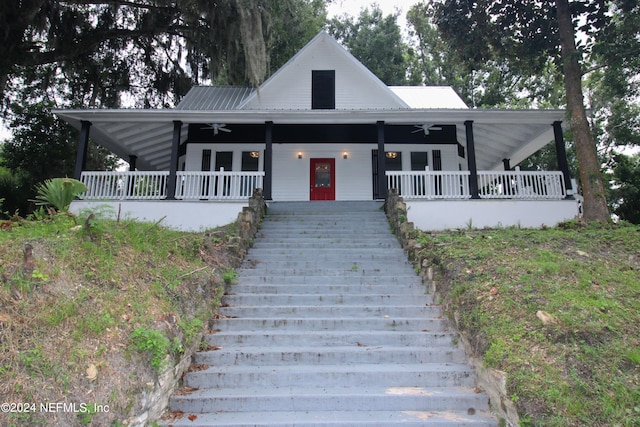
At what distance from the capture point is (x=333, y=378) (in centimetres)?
397

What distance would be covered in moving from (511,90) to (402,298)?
2424 centimetres

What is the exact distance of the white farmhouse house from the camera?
10.5m

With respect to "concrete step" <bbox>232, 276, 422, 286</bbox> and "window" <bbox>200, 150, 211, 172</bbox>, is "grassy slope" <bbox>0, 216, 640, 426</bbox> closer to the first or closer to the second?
"concrete step" <bbox>232, 276, 422, 286</bbox>

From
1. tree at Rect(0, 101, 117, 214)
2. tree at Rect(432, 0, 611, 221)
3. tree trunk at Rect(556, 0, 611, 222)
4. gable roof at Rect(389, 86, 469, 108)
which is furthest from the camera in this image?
gable roof at Rect(389, 86, 469, 108)

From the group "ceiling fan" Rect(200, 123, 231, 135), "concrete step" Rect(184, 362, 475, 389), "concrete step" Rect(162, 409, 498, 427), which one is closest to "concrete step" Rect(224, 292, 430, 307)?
"concrete step" Rect(184, 362, 475, 389)

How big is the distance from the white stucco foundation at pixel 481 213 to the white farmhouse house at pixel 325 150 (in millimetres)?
26

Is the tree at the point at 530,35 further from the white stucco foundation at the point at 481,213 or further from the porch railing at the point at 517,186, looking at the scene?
the porch railing at the point at 517,186

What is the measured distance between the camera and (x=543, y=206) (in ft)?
33.8

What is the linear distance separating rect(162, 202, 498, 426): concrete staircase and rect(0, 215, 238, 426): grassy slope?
0.52 metres

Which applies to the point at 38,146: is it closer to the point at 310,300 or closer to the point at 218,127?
the point at 218,127

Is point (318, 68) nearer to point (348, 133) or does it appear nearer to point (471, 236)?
point (348, 133)

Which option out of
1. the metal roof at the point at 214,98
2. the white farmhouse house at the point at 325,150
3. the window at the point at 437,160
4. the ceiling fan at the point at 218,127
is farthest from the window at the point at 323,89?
the window at the point at 437,160

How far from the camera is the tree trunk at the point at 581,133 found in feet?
29.0

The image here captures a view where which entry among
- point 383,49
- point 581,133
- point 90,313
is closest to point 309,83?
point 581,133
